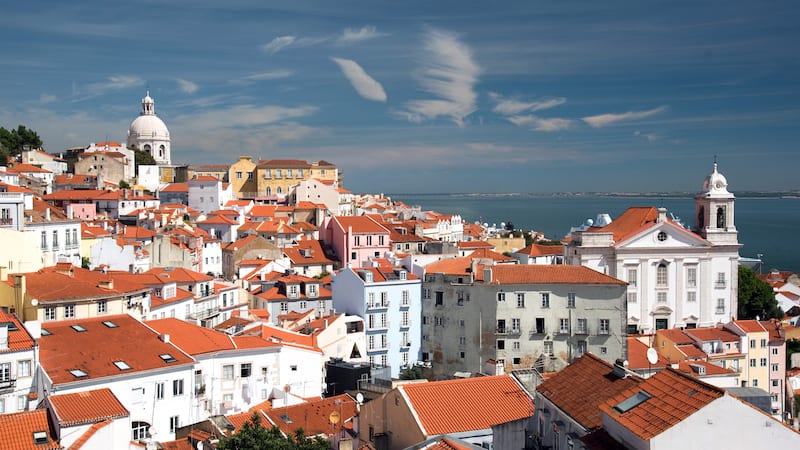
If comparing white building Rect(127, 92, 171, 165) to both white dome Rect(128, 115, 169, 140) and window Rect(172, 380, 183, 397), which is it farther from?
window Rect(172, 380, 183, 397)

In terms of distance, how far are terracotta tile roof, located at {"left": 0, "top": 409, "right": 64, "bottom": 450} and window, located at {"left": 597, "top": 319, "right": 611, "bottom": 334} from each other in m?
24.6

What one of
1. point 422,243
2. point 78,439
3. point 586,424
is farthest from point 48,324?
point 422,243

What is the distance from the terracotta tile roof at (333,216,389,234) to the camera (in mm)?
53031

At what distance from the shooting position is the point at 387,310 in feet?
119

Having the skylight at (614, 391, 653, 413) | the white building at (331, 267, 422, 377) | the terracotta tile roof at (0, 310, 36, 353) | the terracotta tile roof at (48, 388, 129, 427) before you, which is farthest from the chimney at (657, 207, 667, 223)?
the skylight at (614, 391, 653, 413)

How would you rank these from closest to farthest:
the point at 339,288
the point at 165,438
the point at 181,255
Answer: the point at 165,438 → the point at 339,288 → the point at 181,255

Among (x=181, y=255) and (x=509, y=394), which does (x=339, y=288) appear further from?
(x=509, y=394)

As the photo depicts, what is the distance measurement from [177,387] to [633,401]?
Answer: 14609 mm

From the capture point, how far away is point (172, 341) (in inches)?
965

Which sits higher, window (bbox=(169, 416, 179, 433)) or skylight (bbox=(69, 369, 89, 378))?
skylight (bbox=(69, 369, 89, 378))

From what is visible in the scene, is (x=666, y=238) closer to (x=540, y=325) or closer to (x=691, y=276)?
(x=691, y=276)

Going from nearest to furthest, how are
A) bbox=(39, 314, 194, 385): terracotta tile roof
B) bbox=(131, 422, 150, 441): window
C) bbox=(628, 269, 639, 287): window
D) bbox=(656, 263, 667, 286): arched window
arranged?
bbox=(39, 314, 194, 385): terracotta tile roof → bbox=(131, 422, 150, 441): window → bbox=(628, 269, 639, 287): window → bbox=(656, 263, 667, 286): arched window

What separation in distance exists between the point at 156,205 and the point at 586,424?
54478 millimetres

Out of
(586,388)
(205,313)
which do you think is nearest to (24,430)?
(586,388)
